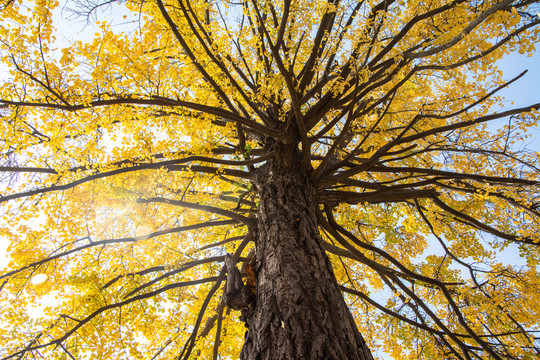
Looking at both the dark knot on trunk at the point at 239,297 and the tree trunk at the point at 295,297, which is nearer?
the tree trunk at the point at 295,297

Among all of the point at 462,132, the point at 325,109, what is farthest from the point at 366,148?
the point at 325,109

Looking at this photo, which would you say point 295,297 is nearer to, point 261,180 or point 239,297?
point 239,297

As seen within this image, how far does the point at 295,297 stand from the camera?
180 cm

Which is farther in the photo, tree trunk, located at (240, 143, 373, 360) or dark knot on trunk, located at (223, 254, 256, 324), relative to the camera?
dark knot on trunk, located at (223, 254, 256, 324)

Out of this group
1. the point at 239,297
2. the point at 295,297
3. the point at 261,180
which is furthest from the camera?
the point at 261,180

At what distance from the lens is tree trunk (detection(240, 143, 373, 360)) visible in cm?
154

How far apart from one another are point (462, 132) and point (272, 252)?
3588 mm

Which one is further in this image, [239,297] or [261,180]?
[261,180]

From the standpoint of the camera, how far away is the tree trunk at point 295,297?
5.06ft

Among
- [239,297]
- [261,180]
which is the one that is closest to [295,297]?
[239,297]

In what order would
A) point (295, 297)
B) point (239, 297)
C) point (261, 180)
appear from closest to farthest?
point (295, 297), point (239, 297), point (261, 180)

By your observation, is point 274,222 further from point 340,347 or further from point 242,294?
point 340,347

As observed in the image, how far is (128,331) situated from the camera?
3400 mm

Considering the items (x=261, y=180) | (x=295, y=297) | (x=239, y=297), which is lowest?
(x=295, y=297)
